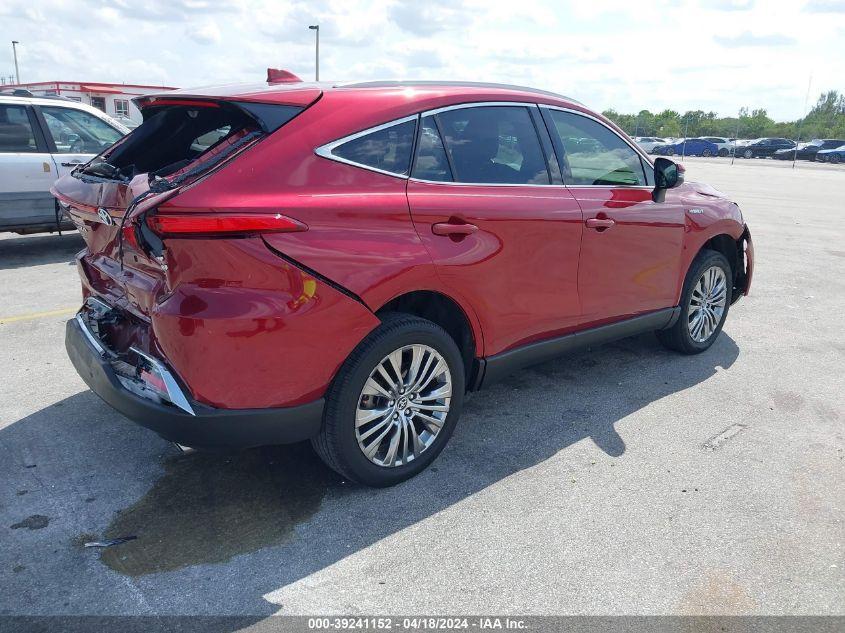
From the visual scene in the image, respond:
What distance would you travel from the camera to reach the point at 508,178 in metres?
3.68

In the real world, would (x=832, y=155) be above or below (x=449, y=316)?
below

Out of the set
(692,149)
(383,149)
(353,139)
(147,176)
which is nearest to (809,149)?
(692,149)

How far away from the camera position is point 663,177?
4.48 meters

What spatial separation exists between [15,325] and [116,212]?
311 cm

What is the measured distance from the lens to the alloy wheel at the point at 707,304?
5156mm

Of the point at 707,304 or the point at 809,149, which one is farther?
the point at 809,149

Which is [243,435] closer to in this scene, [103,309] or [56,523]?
[56,523]

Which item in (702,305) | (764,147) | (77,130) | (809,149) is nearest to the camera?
(702,305)

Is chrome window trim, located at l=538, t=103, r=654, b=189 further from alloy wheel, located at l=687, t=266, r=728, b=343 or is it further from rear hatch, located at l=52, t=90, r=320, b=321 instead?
rear hatch, located at l=52, t=90, r=320, b=321

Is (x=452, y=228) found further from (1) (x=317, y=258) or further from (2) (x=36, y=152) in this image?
(2) (x=36, y=152)

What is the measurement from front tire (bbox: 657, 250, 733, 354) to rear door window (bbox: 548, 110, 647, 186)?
932 millimetres

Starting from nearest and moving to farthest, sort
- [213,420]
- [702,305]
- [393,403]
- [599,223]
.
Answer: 1. [213,420]
2. [393,403]
3. [599,223]
4. [702,305]

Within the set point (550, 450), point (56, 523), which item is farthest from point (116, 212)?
point (550, 450)

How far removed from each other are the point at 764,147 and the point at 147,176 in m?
51.5
